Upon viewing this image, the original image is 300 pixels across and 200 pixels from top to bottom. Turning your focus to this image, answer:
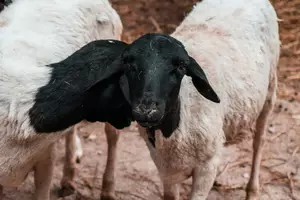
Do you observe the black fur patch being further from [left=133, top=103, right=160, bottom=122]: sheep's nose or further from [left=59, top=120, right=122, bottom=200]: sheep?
[left=59, top=120, right=122, bottom=200]: sheep

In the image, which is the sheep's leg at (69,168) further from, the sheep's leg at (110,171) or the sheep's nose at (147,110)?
the sheep's nose at (147,110)

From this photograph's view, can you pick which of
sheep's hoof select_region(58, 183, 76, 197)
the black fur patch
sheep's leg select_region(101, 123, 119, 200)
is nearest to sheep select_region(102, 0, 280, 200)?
the black fur patch

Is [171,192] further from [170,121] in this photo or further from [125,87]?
[125,87]

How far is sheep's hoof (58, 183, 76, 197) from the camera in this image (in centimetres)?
537

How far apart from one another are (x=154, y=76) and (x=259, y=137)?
2.38m

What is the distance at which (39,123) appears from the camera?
3.48 m

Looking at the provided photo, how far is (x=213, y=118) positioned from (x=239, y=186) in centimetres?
183

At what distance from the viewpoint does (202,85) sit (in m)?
3.42

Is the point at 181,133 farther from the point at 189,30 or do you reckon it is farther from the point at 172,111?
the point at 189,30

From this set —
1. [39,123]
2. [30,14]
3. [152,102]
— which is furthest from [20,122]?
[30,14]

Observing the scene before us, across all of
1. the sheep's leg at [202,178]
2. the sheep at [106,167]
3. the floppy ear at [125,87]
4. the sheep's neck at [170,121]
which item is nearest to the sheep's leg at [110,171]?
the sheep at [106,167]

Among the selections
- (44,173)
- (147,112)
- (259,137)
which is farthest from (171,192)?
(147,112)

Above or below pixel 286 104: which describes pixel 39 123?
above

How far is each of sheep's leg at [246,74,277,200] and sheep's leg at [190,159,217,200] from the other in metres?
1.27
